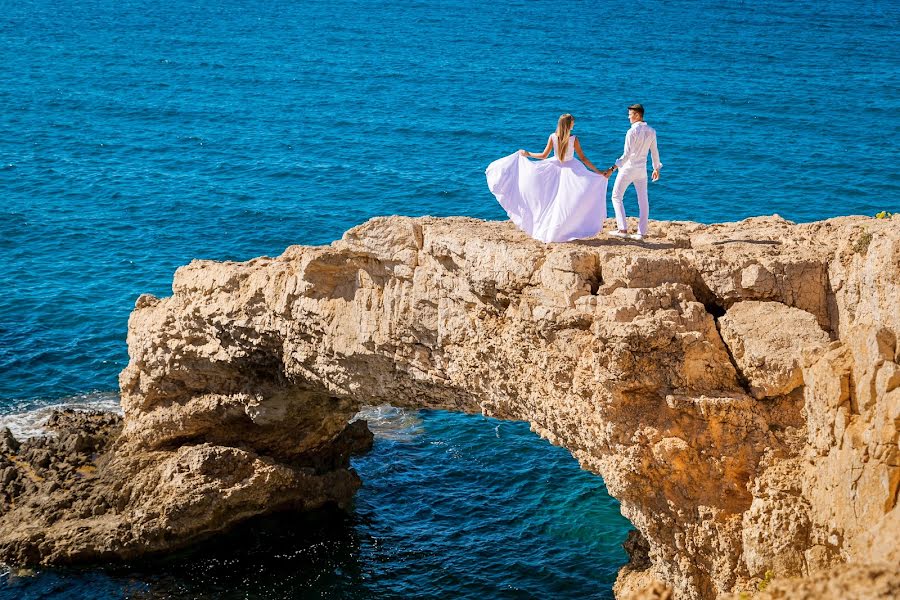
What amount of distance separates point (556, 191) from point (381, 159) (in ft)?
117

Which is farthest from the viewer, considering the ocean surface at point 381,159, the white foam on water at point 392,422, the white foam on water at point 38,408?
the white foam on water at point 392,422

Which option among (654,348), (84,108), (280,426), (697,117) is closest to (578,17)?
(697,117)

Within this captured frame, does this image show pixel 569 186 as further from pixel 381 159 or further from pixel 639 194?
pixel 381 159

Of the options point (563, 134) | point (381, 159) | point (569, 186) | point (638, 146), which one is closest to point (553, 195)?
point (569, 186)

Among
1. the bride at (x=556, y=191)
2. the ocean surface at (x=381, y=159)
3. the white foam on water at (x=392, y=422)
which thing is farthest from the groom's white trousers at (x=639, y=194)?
the white foam on water at (x=392, y=422)

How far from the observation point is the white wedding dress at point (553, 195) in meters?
19.2

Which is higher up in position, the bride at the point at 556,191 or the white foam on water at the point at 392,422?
the bride at the point at 556,191

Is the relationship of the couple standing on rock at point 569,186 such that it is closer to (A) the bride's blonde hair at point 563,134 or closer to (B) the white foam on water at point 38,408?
(A) the bride's blonde hair at point 563,134

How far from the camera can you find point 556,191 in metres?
19.7

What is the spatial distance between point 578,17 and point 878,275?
8263cm

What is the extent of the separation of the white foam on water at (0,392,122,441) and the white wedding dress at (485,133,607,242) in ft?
53.1

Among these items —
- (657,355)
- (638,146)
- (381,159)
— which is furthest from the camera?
(381,159)

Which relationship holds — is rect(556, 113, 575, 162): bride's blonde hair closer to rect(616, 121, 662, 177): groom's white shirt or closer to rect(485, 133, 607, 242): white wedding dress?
rect(485, 133, 607, 242): white wedding dress

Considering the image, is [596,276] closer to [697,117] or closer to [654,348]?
[654,348]
